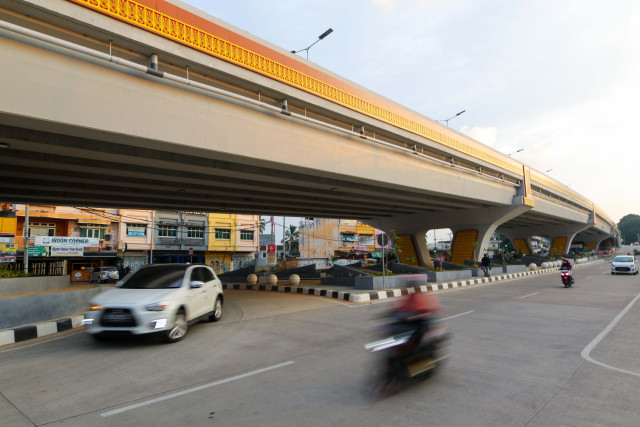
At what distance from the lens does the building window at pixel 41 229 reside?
32091 mm

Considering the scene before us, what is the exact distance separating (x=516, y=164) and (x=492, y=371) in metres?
28.9

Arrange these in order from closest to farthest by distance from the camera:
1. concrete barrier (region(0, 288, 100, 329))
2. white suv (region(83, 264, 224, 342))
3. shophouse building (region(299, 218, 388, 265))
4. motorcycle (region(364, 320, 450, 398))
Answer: motorcycle (region(364, 320, 450, 398))
white suv (region(83, 264, 224, 342))
concrete barrier (region(0, 288, 100, 329))
shophouse building (region(299, 218, 388, 265))

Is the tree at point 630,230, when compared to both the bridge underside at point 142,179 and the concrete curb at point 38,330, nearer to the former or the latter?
the bridge underside at point 142,179

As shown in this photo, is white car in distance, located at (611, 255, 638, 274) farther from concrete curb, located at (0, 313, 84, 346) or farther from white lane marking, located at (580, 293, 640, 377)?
concrete curb, located at (0, 313, 84, 346)

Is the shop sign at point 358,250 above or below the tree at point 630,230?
below

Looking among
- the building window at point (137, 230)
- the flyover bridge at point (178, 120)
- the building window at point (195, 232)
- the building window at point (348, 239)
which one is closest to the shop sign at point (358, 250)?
the building window at point (348, 239)

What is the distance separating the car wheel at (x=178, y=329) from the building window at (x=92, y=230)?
33.1m

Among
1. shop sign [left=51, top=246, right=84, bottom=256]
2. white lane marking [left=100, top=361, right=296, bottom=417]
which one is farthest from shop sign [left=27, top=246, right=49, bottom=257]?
white lane marking [left=100, top=361, right=296, bottom=417]

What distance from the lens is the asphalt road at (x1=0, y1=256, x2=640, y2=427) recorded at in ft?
12.2

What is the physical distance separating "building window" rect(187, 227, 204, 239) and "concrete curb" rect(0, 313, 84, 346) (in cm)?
3280

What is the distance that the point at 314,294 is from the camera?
15961 mm

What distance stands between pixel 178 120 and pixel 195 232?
34249 millimetres

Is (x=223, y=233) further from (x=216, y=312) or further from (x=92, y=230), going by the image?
(x=216, y=312)

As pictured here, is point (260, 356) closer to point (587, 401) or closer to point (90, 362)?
point (90, 362)
